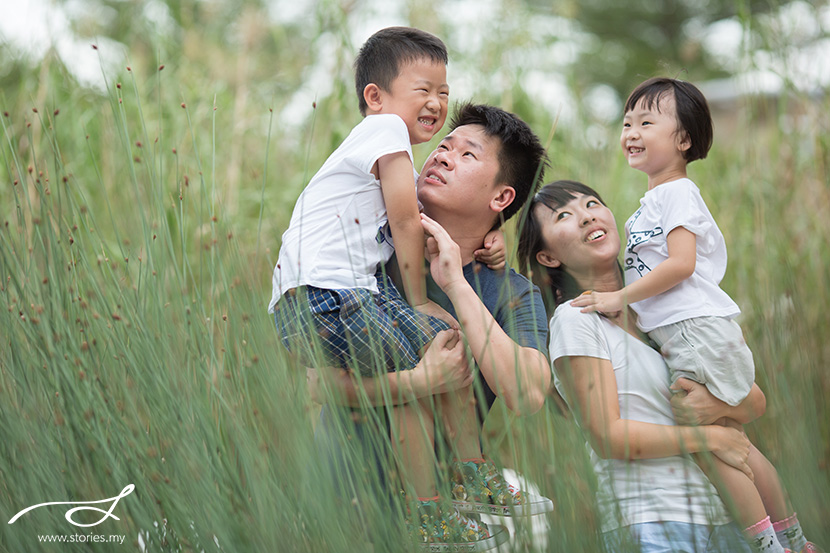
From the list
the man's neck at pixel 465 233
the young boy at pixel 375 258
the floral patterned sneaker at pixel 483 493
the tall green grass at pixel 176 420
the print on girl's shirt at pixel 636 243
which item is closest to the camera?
the tall green grass at pixel 176 420

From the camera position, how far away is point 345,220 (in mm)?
1816

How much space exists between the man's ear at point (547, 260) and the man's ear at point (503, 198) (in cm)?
17

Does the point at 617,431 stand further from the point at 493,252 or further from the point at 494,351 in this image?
the point at 493,252

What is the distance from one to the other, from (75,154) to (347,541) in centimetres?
310

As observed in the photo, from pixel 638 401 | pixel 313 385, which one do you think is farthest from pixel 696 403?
pixel 313 385

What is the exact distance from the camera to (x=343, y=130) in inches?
128

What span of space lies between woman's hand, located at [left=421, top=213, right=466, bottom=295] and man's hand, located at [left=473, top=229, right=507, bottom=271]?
165 millimetres

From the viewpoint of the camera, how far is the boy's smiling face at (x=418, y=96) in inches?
75.2

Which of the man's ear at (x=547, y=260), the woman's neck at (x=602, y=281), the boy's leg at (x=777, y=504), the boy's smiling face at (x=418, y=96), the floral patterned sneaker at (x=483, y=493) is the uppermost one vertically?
the boy's smiling face at (x=418, y=96)

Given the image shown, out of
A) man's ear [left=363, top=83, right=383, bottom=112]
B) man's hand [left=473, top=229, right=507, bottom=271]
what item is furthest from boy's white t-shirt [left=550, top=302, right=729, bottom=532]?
man's ear [left=363, top=83, right=383, bottom=112]

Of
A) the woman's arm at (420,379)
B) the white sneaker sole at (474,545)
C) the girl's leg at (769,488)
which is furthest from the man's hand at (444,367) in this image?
the girl's leg at (769,488)

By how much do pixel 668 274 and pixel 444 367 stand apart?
58 cm

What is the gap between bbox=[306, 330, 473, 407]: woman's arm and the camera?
170 centimetres

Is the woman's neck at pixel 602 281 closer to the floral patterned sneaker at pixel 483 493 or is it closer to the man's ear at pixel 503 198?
the man's ear at pixel 503 198
